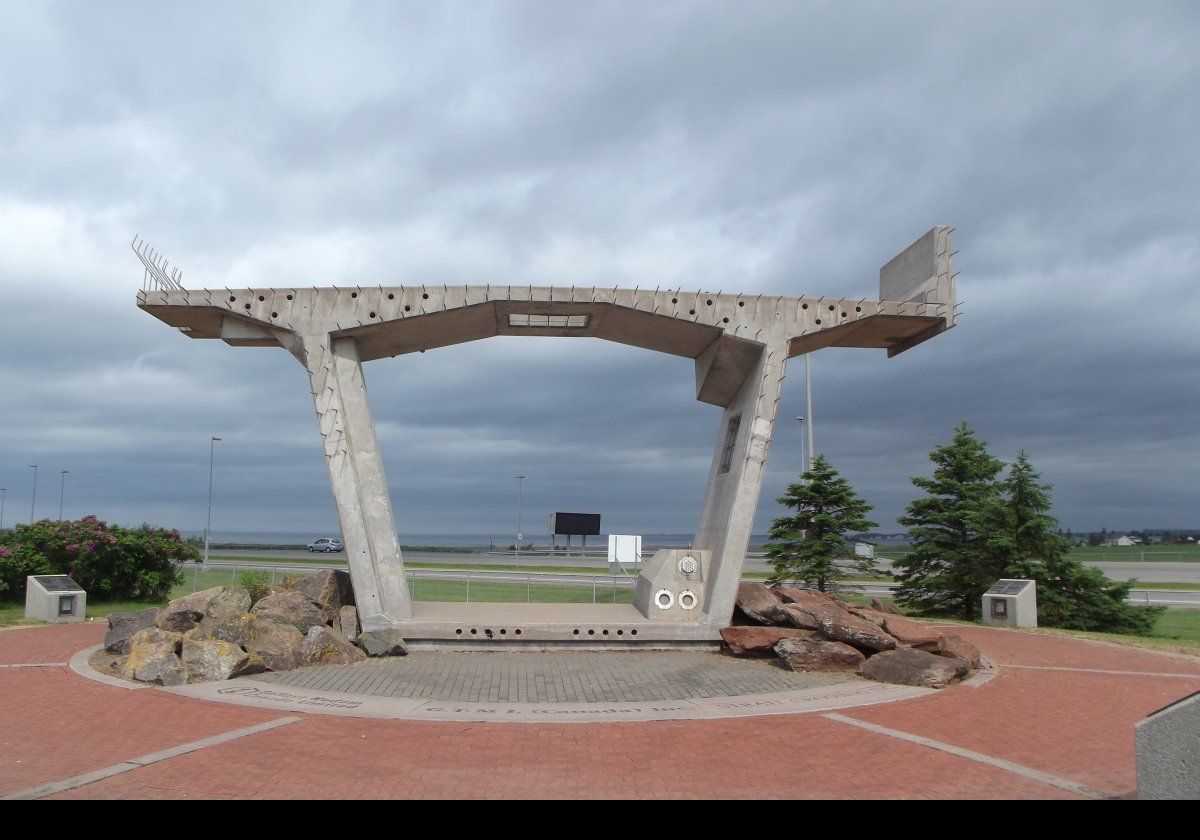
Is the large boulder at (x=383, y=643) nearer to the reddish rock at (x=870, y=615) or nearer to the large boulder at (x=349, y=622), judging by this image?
the large boulder at (x=349, y=622)

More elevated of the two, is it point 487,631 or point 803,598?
point 803,598

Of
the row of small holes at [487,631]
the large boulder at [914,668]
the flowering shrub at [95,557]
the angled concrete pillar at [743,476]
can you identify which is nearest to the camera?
the large boulder at [914,668]

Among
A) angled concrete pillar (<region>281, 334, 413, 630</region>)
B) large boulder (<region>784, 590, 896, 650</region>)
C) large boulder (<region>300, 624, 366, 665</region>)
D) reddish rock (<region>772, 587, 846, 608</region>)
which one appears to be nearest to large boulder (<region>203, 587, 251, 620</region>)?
large boulder (<region>300, 624, 366, 665</region>)

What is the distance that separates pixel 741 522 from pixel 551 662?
4.72 meters

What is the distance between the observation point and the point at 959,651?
13961mm

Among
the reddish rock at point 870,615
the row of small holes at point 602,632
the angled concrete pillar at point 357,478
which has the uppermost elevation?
the angled concrete pillar at point 357,478

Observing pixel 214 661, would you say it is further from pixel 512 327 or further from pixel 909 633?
pixel 909 633

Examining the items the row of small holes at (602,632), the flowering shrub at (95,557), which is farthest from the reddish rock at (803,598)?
the flowering shrub at (95,557)

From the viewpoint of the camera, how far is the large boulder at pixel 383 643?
14562 mm

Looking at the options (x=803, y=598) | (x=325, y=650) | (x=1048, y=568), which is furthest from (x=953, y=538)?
(x=325, y=650)

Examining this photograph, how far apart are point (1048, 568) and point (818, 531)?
20.6 ft

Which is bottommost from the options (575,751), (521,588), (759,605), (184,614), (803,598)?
(521,588)

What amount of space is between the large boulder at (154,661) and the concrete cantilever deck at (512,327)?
3.51m

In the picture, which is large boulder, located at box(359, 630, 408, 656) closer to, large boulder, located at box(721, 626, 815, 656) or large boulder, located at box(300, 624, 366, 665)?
large boulder, located at box(300, 624, 366, 665)
